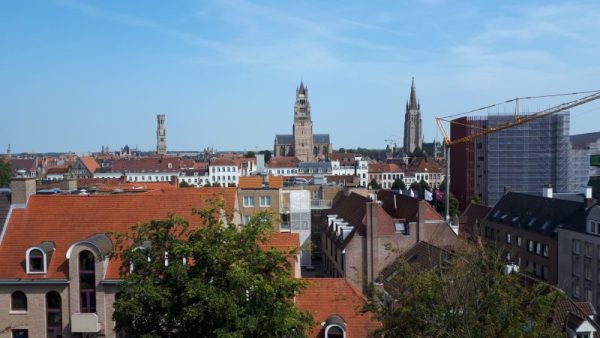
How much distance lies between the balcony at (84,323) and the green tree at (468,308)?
1320cm

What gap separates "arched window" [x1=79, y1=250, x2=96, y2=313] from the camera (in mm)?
24984

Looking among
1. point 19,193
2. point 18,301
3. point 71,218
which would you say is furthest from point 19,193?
point 18,301

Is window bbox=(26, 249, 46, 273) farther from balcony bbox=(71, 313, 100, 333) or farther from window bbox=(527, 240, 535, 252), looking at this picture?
window bbox=(527, 240, 535, 252)

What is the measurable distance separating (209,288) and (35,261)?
1298 cm

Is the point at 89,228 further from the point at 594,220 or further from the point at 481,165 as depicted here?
the point at 481,165

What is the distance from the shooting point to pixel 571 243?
45562 mm

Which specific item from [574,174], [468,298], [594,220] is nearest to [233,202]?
[468,298]

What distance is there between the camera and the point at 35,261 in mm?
25484

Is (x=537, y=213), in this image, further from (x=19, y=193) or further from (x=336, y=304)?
(x=19, y=193)

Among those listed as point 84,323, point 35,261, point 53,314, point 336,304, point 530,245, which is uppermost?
point 35,261

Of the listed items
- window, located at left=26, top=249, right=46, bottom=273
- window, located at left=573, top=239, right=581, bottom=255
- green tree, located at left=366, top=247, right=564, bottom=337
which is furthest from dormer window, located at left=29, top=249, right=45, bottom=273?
window, located at left=573, top=239, right=581, bottom=255

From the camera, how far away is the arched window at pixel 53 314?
82.1 ft

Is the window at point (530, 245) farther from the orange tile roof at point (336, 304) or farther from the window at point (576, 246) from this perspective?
the orange tile roof at point (336, 304)

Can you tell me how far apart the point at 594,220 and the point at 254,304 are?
34902 mm
